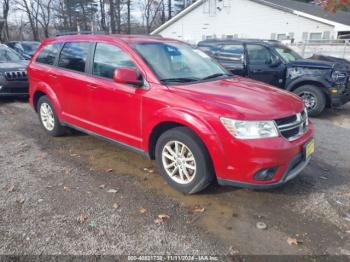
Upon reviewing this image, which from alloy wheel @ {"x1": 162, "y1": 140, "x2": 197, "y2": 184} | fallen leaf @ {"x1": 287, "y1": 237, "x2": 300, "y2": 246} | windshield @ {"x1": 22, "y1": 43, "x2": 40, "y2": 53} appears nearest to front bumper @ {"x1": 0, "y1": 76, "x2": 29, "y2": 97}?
alloy wheel @ {"x1": 162, "y1": 140, "x2": 197, "y2": 184}

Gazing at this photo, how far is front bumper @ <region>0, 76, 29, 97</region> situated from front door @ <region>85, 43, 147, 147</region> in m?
4.96

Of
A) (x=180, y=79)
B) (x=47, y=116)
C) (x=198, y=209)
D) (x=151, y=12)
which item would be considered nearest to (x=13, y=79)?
(x=47, y=116)

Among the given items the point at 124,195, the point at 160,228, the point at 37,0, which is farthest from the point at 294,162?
the point at 37,0

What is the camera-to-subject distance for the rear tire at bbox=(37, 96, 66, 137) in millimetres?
5369

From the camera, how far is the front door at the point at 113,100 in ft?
12.8

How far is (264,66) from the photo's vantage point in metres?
8.23

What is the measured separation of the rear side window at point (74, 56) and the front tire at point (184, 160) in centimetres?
186

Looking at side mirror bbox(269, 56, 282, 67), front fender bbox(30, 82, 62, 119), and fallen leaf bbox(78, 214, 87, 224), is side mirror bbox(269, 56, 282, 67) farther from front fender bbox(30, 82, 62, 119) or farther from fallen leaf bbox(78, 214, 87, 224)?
fallen leaf bbox(78, 214, 87, 224)

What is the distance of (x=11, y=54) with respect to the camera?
9.77m

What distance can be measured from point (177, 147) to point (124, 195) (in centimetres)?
82

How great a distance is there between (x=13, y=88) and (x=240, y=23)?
70.3 ft

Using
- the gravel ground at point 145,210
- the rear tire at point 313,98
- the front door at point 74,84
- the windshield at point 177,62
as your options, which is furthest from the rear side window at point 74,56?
the rear tire at point 313,98

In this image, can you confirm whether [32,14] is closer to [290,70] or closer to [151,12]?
[151,12]

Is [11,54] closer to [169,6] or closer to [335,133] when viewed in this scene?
[335,133]
